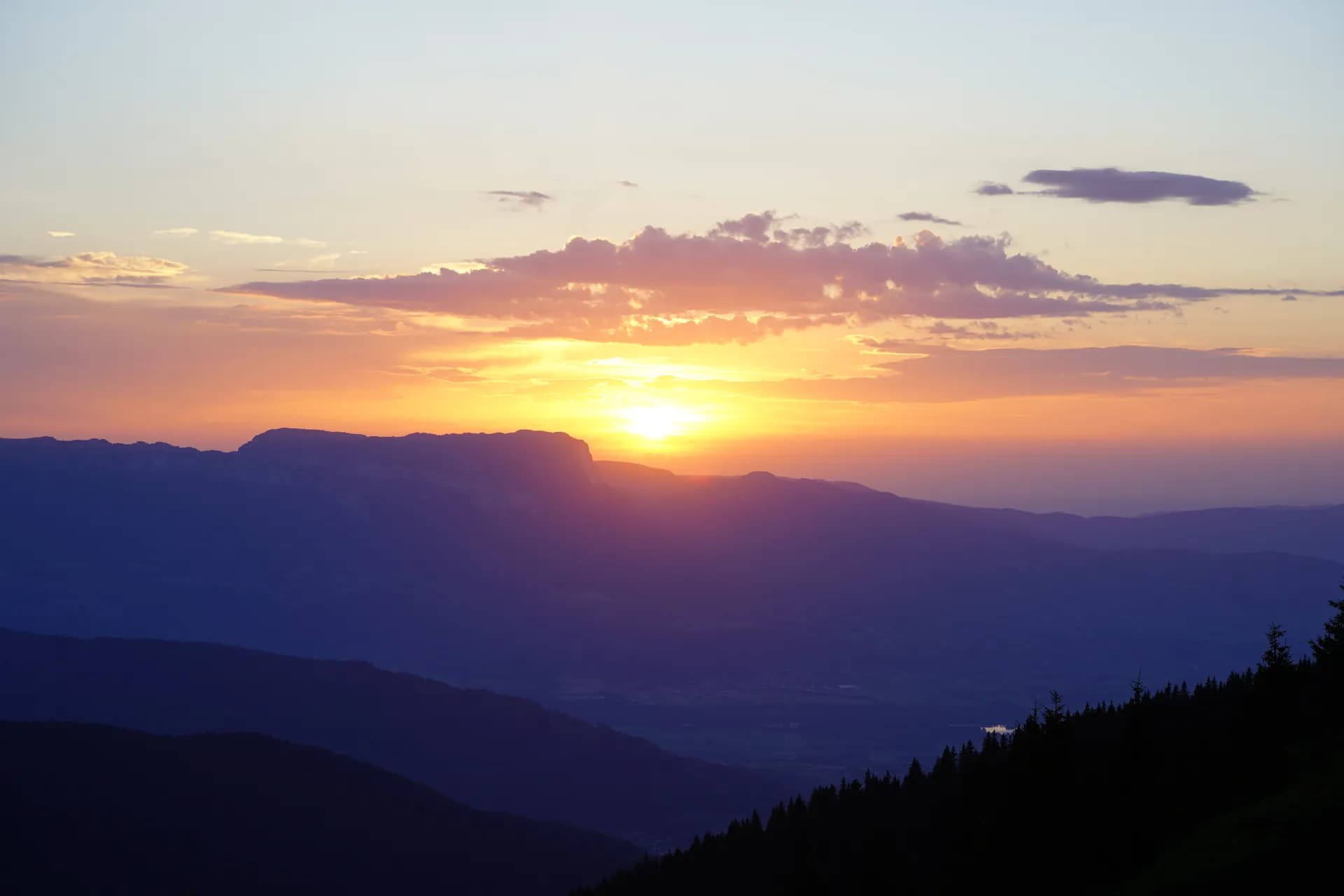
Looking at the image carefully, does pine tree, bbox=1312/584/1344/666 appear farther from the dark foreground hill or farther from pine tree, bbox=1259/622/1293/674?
pine tree, bbox=1259/622/1293/674

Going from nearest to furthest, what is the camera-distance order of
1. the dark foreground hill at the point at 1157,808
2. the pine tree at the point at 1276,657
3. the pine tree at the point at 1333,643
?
the dark foreground hill at the point at 1157,808 < the pine tree at the point at 1276,657 < the pine tree at the point at 1333,643

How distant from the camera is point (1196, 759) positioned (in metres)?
76.1

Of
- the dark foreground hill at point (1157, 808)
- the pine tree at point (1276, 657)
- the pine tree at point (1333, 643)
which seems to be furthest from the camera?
the pine tree at point (1333, 643)

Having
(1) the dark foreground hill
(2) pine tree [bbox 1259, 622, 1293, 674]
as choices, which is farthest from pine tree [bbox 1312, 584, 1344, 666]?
(2) pine tree [bbox 1259, 622, 1293, 674]

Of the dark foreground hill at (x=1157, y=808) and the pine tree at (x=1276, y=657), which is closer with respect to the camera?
the dark foreground hill at (x=1157, y=808)

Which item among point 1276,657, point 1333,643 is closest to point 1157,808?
point 1276,657

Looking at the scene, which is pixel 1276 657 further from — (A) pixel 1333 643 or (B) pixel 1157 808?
(B) pixel 1157 808

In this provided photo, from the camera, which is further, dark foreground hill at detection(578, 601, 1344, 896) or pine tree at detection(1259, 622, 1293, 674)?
pine tree at detection(1259, 622, 1293, 674)

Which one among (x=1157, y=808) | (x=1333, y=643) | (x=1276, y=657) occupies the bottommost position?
(x=1157, y=808)

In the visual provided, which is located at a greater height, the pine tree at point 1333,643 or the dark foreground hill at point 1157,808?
the pine tree at point 1333,643

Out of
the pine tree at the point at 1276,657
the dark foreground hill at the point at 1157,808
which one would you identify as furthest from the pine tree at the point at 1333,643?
the pine tree at the point at 1276,657

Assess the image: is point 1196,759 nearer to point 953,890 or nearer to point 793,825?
point 953,890

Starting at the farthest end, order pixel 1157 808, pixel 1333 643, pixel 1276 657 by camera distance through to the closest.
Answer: pixel 1333 643 → pixel 1276 657 → pixel 1157 808

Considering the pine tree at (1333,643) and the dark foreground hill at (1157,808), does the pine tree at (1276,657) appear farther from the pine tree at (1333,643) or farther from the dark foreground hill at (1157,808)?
the pine tree at (1333,643)
